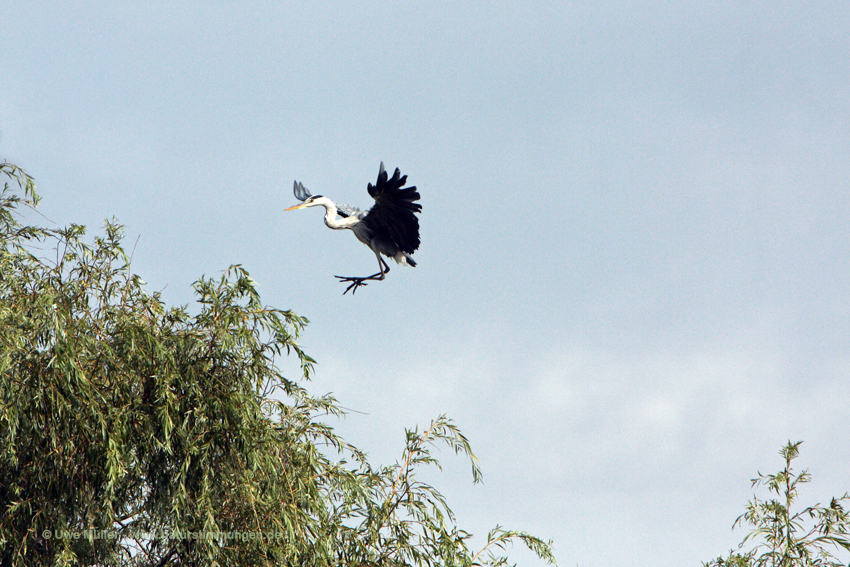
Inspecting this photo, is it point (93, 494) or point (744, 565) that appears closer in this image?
point (93, 494)

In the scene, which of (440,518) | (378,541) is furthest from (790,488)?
(378,541)

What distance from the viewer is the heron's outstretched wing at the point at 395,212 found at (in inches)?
372

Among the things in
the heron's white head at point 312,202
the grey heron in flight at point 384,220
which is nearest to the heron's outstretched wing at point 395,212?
the grey heron in flight at point 384,220

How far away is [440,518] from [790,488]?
10.1 ft

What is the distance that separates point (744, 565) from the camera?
8391mm

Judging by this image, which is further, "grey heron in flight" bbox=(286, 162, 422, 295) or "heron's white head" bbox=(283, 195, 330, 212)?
"heron's white head" bbox=(283, 195, 330, 212)

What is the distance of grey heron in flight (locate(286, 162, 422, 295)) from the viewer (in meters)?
9.51

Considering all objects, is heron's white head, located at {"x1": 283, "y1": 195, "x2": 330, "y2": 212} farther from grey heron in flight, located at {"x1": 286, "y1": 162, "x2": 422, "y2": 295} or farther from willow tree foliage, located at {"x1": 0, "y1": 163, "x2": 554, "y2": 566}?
willow tree foliage, located at {"x1": 0, "y1": 163, "x2": 554, "y2": 566}

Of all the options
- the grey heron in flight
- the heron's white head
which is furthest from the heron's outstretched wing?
the heron's white head

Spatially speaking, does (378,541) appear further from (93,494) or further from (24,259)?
(24,259)

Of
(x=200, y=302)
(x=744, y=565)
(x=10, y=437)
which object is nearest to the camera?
(x=10, y=437)

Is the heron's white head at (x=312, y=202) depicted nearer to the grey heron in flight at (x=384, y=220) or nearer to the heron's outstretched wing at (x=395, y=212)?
the grey heron in flight at (x=384, y=220)

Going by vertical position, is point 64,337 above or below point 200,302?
below

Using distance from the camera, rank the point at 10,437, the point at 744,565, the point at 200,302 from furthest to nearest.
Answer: the point at 744,565 < the point at 200,302 < the point at 10,437
